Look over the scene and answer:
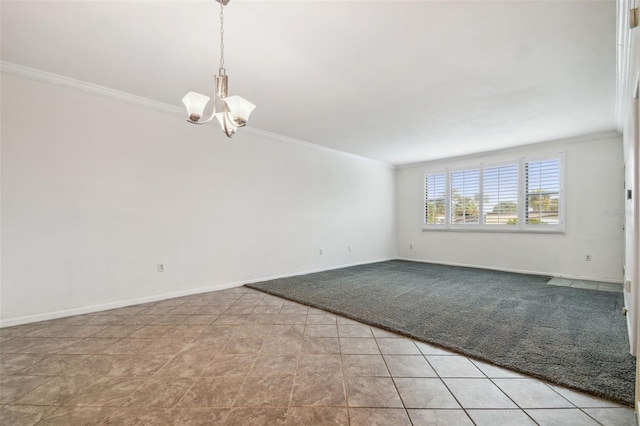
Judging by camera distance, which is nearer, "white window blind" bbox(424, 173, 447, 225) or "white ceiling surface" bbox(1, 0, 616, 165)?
"white ceiling surface" bbox(1, 0, 616, 165)

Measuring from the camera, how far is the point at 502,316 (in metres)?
2.98

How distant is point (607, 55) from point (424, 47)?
5.46 feet

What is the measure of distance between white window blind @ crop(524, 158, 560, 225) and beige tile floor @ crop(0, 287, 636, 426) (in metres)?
4.58

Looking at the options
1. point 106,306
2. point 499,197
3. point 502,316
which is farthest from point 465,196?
point 106,306

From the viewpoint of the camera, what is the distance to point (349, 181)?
251 inches

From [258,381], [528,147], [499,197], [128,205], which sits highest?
[528,147]

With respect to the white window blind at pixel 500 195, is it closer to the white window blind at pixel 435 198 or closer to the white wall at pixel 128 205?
the white window blind at pixel 435 198

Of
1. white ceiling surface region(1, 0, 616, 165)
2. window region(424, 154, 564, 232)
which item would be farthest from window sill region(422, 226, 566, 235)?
white ceiling surface region(1, 0, 616, 165)

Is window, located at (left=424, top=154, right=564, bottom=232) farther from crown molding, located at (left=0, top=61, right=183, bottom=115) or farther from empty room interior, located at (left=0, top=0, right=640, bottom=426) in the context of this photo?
crown molding, located at (left=0, top=61, right=183, bottom=115)

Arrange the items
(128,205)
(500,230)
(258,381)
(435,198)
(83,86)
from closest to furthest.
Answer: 1. (258,381)
2. (83,86)
3. (128,205)
4. (500,230)
5. (435,198)

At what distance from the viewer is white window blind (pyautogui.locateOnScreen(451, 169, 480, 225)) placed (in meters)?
Result: 6.16

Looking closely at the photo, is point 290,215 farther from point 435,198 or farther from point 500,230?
point 500,230

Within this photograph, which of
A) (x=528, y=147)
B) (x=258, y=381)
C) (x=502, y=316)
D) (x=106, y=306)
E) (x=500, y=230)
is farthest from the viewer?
(x=500, y=230)

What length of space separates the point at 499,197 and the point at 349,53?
16.2 ft
